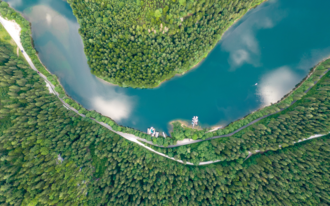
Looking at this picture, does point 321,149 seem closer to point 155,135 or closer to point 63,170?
point 155,135

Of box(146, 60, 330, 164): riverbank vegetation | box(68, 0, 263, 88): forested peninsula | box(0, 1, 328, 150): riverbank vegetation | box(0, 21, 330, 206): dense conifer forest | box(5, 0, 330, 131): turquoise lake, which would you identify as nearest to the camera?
box(0, 21, 330, 206): dense conifer forest

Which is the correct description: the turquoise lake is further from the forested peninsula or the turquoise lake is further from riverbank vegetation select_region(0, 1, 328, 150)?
the forested peninsula

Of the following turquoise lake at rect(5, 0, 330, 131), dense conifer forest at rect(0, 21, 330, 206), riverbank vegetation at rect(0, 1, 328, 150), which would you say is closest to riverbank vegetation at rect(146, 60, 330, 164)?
dense conifer forest at rect(0, 21, 330, 206)

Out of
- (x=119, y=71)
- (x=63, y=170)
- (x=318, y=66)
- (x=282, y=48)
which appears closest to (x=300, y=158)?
(x=318, y=66)

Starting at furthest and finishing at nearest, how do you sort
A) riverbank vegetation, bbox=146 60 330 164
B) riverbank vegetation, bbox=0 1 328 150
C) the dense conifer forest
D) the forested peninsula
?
riverbank vegetation, bbox=0 1 328 150 → riverbank vegetation, bbox=146 60 330 164 → the forested peninsula → the dense conifer forest

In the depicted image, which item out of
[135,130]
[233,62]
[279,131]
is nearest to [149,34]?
[233,62]

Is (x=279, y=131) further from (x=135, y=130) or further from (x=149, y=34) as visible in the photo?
(x=149, y=34)

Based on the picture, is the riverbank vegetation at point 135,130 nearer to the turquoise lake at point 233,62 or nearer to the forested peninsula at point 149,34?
the turquoise lake at point 233,62
